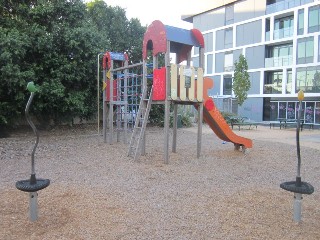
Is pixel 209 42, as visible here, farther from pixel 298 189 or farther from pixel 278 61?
pixel 298 189

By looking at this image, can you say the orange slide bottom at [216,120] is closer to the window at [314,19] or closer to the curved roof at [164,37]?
the curved roof at [164,37]

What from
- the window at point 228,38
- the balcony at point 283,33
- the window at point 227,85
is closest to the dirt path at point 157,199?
the balcony at point 283,33

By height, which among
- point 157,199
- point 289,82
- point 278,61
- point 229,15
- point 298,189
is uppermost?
point 229,15

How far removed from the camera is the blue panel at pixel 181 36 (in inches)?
325

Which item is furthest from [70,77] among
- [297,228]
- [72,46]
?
[297,228]

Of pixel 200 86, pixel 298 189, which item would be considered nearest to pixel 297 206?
pixel 298 189

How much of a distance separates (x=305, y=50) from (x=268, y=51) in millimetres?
4547

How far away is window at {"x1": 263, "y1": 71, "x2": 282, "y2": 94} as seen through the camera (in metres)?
31.4

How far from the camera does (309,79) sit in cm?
2828

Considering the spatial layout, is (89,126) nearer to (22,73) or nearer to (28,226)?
(22,73)

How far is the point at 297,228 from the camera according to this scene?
3.88 meters

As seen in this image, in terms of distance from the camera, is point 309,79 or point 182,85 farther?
point 309,79

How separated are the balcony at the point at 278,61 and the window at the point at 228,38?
5436mm

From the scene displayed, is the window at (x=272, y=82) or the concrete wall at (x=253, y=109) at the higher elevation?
the window at (x=272, y=82)
